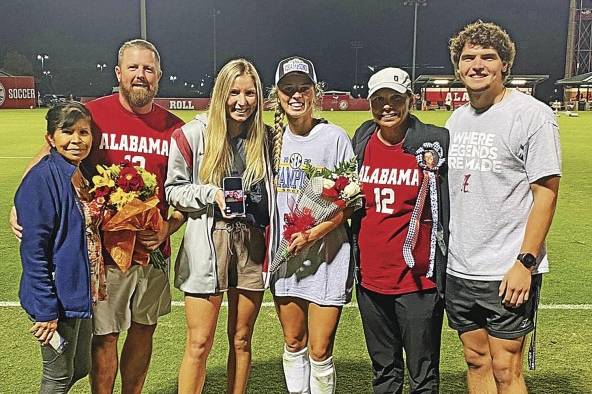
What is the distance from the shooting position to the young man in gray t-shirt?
2.94m

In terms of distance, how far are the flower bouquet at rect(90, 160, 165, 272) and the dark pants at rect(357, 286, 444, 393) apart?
117 centimetres

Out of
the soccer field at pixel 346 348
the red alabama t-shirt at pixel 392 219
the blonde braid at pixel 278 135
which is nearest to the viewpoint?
the red alabama t-shirt at pixel 392 219

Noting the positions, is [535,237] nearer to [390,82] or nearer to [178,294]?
[390,82]

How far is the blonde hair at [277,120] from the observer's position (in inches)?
136

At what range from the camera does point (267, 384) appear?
13.9ft

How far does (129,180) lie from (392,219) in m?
1.30

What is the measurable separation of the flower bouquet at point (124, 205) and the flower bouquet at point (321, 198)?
2.24ft

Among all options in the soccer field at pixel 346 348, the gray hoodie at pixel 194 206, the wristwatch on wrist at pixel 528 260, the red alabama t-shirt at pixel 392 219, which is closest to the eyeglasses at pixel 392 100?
the red alabama t-shirt at pixel 392 219

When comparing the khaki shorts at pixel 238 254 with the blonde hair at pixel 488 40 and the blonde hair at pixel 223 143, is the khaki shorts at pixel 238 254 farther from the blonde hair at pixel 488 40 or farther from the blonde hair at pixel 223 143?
the blonde hair at pixel 488 40

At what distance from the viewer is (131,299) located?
3531 millimetres

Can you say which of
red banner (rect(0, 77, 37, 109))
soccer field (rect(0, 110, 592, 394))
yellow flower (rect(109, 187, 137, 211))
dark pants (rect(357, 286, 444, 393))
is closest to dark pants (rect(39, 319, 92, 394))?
yellow flower (rect(109, 187, 137, 211))

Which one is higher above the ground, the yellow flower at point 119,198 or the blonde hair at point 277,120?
the blonde hair at point 277,120

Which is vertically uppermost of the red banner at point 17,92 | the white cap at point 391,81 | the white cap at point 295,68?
the red banner at point 17,92

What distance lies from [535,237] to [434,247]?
500 millimetres
